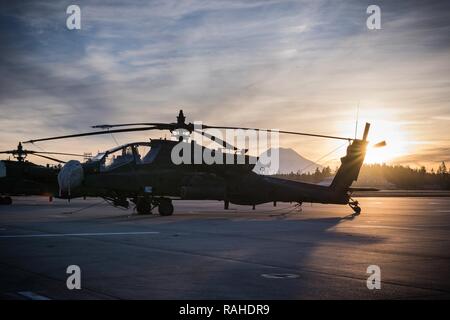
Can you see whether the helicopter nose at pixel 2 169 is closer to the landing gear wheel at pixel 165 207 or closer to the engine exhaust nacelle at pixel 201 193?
the landing gear wheel at pixel 165 207

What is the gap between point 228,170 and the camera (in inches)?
978

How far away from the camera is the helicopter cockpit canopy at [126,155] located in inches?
935

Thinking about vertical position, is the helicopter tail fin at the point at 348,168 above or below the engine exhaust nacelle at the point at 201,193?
above

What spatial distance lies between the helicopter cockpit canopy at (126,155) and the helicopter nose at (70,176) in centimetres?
116

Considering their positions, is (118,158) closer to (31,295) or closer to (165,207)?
(165,207)

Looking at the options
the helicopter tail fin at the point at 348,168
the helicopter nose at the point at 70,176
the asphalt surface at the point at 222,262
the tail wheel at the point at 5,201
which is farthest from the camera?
the tail wheel at the point at 5,201

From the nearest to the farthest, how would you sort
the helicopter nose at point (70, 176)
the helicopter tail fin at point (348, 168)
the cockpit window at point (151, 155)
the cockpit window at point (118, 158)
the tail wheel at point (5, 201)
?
the helicopter nose at point (70, 176)
the cockpit window at point (118, 158)
the cockpit window at point (151, 155)
the helicopter tail fin at point (348, 168)
the tail wheel at point (5, 201)

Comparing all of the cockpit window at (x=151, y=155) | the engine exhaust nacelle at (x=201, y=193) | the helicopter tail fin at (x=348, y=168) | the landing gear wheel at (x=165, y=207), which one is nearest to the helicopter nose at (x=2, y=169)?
the cockpit window at (x=151, y=155)

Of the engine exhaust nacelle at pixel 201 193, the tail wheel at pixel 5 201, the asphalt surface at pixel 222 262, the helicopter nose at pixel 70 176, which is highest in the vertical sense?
the helicopter nose at pixel 70 176

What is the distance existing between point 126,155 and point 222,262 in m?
14.5

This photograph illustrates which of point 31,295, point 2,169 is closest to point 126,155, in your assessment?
point 2,169
